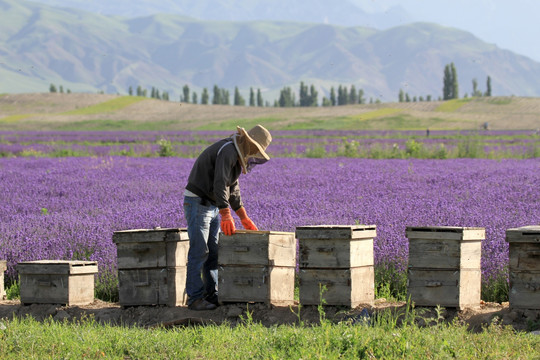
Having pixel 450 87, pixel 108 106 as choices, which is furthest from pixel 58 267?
pixel 450 87

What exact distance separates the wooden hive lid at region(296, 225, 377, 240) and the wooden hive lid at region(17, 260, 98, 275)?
7.79ft

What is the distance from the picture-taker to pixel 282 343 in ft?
19.0

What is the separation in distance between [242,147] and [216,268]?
1.43 metres

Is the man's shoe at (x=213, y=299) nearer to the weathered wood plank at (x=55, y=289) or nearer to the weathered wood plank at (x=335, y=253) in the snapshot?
the weathered wood plank at (x=335, y=253)

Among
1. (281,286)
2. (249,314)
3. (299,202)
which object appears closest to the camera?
(249,314)

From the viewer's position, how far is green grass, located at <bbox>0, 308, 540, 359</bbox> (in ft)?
18.1

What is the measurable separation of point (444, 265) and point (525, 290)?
2.47ft

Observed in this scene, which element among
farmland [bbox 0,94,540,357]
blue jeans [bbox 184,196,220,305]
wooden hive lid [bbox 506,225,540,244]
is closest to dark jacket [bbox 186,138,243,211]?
blue jeans [bbox 184,196,220,305]

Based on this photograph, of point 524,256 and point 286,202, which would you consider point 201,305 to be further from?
point 286,202

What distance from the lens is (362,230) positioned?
7.34m

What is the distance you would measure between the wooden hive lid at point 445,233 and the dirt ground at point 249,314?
687mm

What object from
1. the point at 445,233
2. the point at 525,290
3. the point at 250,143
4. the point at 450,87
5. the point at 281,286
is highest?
the point at 450,87

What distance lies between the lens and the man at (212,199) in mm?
7527

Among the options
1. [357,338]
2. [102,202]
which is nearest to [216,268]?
[357,338]
